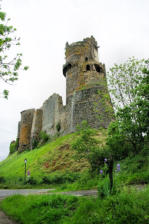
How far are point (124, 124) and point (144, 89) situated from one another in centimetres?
221

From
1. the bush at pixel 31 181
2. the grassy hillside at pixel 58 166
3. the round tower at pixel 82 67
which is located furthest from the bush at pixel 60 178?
the round tower at pixel 82 67

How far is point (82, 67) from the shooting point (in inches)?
1139

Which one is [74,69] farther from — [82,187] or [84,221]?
[84,221]

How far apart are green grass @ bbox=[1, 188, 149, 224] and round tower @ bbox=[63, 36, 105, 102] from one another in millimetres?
21724

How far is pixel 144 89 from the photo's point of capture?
9219 mm

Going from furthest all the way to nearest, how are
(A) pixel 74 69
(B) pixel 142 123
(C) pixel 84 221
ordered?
(A) pixel 74 69
(B) pixel 142 123
(C) pixel 84 221

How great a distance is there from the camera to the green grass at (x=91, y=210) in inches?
123

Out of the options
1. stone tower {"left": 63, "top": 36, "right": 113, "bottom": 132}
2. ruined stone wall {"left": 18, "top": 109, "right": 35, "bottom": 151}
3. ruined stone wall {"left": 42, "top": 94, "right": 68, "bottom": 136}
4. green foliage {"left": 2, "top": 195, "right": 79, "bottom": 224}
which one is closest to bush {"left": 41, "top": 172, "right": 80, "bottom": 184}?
stone tower {"left": 63, "top": 36, "right": 113, "bottom": 132}

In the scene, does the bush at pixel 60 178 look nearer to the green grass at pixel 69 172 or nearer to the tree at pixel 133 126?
the green grass at pixel 69 172

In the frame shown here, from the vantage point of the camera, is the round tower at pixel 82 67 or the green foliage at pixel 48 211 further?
the round tower at pixel 82 67

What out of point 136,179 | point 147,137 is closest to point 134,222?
point 136,179

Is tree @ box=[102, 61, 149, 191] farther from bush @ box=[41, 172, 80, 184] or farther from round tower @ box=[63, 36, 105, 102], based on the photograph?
round tower @ box=[63, 36, 105, 102]

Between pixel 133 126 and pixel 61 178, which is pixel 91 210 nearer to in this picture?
pixel 133 126

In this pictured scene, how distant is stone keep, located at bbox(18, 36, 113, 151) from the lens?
23.4m
